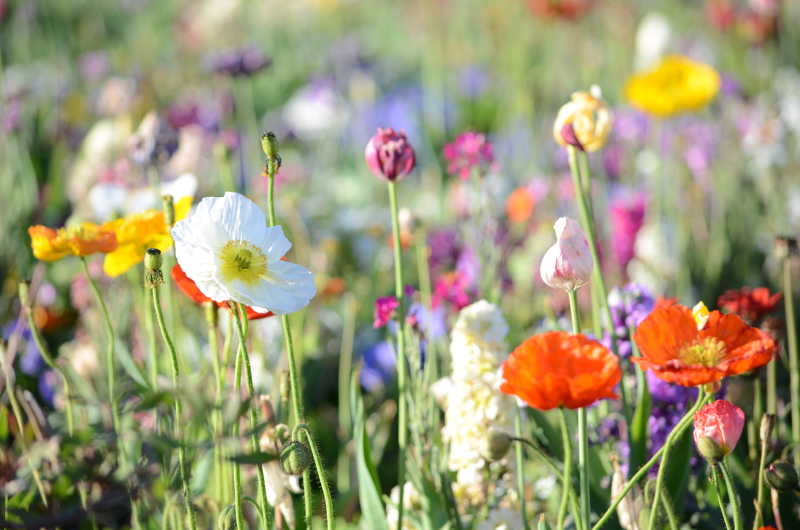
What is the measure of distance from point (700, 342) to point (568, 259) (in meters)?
0.11

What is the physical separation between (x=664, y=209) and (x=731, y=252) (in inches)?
5.8

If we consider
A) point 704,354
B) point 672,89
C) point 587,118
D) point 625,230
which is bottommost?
point 704,354

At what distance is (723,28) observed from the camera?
254 cm

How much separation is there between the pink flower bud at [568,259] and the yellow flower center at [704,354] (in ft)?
0.29

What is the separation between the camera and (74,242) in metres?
0.78

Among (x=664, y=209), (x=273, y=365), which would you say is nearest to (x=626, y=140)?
(x=664, y=209)

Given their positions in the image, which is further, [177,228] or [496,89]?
[496,89]

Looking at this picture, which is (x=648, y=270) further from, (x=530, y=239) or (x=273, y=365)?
(x=273, y=365)

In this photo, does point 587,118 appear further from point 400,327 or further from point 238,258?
point 238,258

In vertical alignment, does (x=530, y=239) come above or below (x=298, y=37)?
below

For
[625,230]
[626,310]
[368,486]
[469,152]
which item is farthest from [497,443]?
[625,230]

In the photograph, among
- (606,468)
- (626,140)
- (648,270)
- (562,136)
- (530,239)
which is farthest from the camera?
(626,140)

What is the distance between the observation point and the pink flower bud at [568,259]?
2.18ft

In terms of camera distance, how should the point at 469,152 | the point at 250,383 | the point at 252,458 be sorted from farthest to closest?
the point at 469,152, the point at 250,383, the point at 252,458
